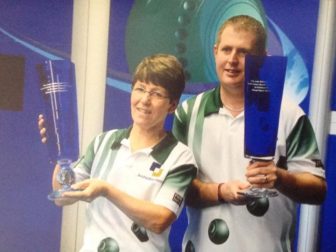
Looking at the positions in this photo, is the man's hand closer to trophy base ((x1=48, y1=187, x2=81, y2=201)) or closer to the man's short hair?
the man's short hair

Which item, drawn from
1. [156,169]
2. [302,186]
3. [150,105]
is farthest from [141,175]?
[302,186]

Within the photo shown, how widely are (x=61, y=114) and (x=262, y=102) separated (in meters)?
0.57

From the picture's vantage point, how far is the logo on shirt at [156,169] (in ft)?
4.77

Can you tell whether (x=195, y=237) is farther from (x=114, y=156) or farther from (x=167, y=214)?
(x=114, y=156)

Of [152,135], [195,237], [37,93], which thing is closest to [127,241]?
[195,237]

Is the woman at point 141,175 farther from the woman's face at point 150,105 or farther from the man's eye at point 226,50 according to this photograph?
the man's eye at point 226,50

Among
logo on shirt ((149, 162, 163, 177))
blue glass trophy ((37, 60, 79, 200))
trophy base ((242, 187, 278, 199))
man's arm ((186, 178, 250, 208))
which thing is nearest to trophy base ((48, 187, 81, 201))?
blue glass trophy ((37, 60, 79, 200))

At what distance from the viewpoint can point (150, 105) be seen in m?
1.47

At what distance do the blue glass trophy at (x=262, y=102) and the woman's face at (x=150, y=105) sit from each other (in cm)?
24

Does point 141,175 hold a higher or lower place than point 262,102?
lower

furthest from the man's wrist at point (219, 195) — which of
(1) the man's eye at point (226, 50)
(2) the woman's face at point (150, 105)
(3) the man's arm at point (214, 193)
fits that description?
(1) the man's eye at point (226, 50)

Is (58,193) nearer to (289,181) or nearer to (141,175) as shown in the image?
(141,175)

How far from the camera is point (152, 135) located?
1.49 meters

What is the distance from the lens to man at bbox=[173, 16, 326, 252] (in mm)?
1444
